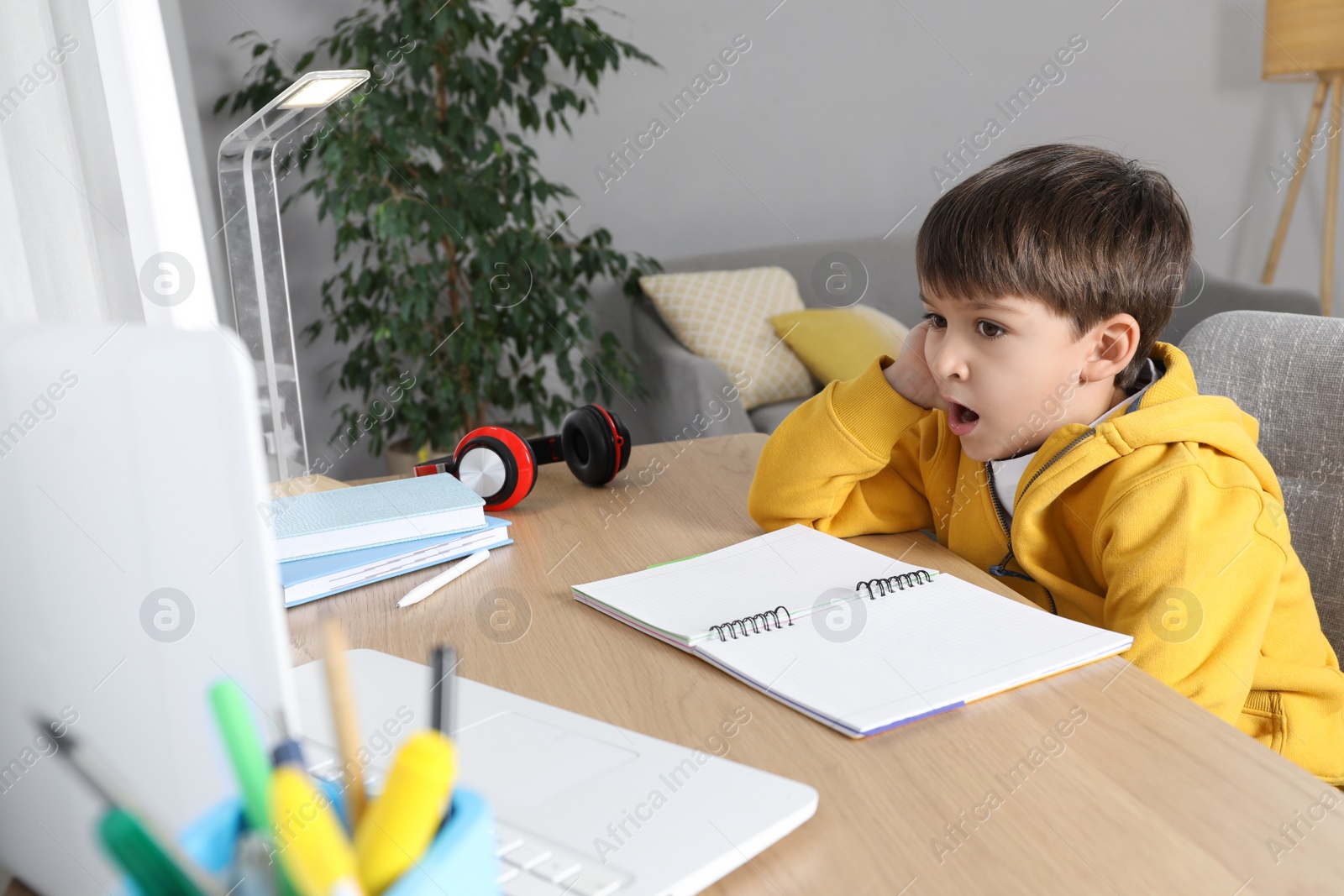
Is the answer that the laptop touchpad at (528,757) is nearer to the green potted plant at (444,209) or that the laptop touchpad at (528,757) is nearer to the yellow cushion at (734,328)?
the green potted plant at (444,209)

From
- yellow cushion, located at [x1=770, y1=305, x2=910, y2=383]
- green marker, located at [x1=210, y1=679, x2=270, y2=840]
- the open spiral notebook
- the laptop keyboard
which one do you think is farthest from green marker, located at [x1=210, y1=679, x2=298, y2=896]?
yellow cushion, located at [x1=770, y1=305, x2=910, y2=383]

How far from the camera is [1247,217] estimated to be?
144 inches

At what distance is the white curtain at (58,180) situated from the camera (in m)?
0.82

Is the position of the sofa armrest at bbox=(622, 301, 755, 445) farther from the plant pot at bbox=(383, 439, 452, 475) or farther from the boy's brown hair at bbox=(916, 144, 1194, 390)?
the boy's brown hair at bbox=(916, 144, 1194, 390)

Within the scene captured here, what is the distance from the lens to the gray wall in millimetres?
3184

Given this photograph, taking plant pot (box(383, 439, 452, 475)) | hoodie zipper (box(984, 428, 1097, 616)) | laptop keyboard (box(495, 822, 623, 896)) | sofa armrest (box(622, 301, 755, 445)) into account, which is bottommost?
plant pot (box(383, 439, 452, 475))

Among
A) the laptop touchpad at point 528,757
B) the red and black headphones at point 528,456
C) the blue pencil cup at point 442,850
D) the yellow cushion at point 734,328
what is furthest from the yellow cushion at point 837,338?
the blue pencil cup at point 442,850

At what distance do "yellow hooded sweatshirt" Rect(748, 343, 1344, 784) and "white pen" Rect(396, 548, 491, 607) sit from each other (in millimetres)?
275

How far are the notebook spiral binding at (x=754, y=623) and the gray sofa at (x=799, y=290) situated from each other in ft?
5.85

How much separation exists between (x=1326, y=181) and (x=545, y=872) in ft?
13.1

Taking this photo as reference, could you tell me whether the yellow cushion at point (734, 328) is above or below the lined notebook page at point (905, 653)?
below

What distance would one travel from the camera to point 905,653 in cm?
65

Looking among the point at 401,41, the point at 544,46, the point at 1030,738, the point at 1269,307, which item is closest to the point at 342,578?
the point at 1030,738

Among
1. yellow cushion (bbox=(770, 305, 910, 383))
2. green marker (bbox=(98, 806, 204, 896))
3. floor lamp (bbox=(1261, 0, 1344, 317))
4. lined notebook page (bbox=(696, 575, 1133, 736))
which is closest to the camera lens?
green marker (bbox=(98, 806, 204, 896))
